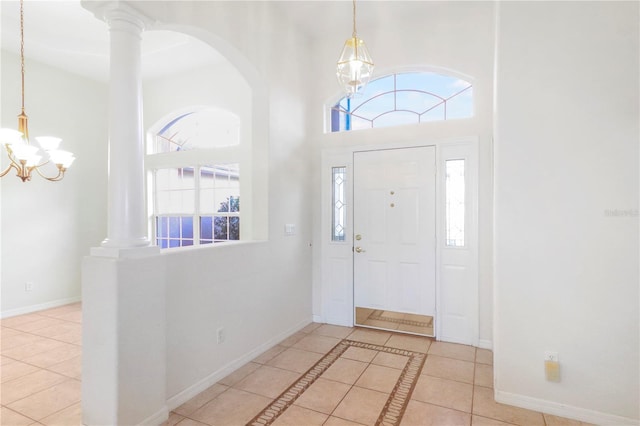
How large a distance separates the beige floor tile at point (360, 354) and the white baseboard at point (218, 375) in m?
0.75

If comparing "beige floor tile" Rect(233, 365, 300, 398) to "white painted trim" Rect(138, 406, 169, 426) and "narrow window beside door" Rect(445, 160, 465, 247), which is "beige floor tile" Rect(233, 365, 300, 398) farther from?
"narrow window beside door" Rect(445, 160, 465, 247)

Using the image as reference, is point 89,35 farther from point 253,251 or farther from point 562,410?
point 562,410

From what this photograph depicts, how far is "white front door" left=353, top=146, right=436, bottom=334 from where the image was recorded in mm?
3750

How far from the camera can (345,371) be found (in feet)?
9.70

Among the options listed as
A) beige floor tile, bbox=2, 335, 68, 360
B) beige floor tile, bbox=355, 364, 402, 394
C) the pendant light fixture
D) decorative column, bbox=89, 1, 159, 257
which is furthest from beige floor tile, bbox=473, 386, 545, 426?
beige floor tile, bbox=2, 335, 68, 360

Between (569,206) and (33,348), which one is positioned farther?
(33,348)

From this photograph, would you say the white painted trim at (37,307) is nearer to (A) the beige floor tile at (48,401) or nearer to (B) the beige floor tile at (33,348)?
(B) the beige floor tile at (33,348)

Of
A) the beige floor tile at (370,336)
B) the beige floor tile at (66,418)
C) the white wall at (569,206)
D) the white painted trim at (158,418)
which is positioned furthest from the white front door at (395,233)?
the beige floor tile at (66,418)

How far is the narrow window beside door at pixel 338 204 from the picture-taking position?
419cm

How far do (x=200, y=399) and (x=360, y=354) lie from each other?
1515mm

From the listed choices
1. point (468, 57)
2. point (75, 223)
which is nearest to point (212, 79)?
point (75, 223)

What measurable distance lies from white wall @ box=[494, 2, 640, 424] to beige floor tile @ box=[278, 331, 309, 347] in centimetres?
197

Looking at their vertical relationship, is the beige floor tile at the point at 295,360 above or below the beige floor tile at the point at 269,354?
above

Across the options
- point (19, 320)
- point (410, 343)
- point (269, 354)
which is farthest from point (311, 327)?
point (19, 320)
